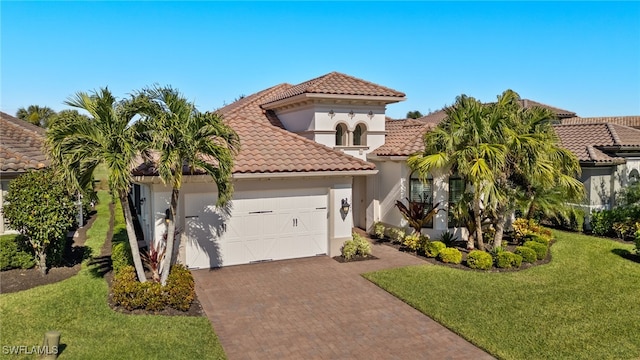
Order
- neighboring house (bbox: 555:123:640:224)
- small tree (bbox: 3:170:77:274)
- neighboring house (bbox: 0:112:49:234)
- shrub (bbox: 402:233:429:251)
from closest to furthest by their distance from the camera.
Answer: small tree (bbox: 3:170:77:274) → neighboring house (bbox: 0:112:49:234) → shrub (bbox: 402:233:429:251) → neighboring house (bbox: 555:123:640:224)

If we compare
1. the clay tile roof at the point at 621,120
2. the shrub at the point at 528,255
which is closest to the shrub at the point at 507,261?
the shrub at the point at 528,255

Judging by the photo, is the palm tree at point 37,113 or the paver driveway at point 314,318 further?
the palm tree at point 37,113

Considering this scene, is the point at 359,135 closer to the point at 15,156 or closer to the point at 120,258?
the point at 120,258

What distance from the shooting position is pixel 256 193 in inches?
585

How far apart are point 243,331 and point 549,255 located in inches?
483

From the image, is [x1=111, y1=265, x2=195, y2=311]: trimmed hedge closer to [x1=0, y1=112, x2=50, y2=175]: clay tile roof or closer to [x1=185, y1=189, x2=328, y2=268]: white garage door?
[x1=185, y1=189, x2=328, y2=268]: white garage door

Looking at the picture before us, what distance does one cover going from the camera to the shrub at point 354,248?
51.2 feet

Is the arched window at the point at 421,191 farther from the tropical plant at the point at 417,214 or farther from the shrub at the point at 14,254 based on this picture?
the shrub at the point at 14,254

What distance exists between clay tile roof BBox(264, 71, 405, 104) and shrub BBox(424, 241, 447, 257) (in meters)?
7.06

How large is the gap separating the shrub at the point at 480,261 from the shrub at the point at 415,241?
77.0 inches

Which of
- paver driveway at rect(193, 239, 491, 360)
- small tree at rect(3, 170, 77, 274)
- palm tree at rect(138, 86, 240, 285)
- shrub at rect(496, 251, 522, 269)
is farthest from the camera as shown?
shrub at rect(496, 251, 522, 269)

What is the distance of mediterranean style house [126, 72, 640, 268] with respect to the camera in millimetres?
14148

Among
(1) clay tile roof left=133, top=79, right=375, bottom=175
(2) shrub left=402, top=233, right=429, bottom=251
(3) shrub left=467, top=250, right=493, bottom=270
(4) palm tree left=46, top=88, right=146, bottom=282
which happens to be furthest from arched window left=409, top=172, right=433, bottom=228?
(4) palm tree left=46, top=88, right=146, bottom=282

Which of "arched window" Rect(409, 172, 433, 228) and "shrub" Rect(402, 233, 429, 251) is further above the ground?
"arched window" Rect(409, 172, 433, 228)
